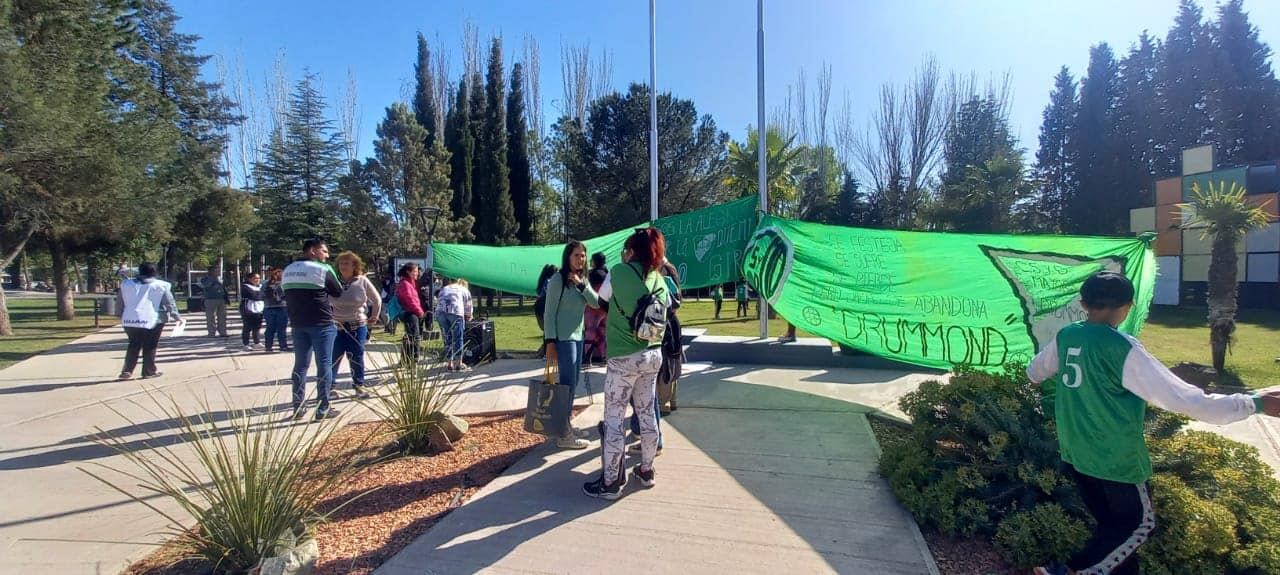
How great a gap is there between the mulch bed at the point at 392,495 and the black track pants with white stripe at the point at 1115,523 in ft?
10.9

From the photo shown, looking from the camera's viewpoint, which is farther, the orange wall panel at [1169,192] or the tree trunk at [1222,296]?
the orange wall panel at [1169,192]

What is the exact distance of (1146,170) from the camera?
111ft

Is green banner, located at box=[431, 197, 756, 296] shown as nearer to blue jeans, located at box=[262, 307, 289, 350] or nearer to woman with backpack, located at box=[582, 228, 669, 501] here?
blue jeans, located at box=[262, 307, 289, 350]

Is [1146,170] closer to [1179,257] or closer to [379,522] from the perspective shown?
[1179,257]

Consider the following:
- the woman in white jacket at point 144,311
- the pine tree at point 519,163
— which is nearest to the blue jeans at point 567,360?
the woman in white jacket at point 144,311


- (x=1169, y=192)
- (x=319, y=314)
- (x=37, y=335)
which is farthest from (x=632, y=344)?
(x=1169, y=192)

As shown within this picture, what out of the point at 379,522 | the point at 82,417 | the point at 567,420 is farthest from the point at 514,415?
the point at 82,417

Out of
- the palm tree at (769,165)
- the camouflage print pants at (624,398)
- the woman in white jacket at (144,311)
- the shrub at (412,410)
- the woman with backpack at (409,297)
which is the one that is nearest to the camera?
the camouflage print pants at (624,398)

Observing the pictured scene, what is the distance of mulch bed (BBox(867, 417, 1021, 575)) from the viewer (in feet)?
9.65

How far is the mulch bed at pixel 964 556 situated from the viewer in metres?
2.94

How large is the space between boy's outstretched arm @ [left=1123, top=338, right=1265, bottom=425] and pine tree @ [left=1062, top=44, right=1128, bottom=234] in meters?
39.1

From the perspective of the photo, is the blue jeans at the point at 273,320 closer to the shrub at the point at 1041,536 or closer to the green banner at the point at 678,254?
A: the green banner at the point at 678,254

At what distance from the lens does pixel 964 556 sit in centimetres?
308

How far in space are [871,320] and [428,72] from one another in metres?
34.2
